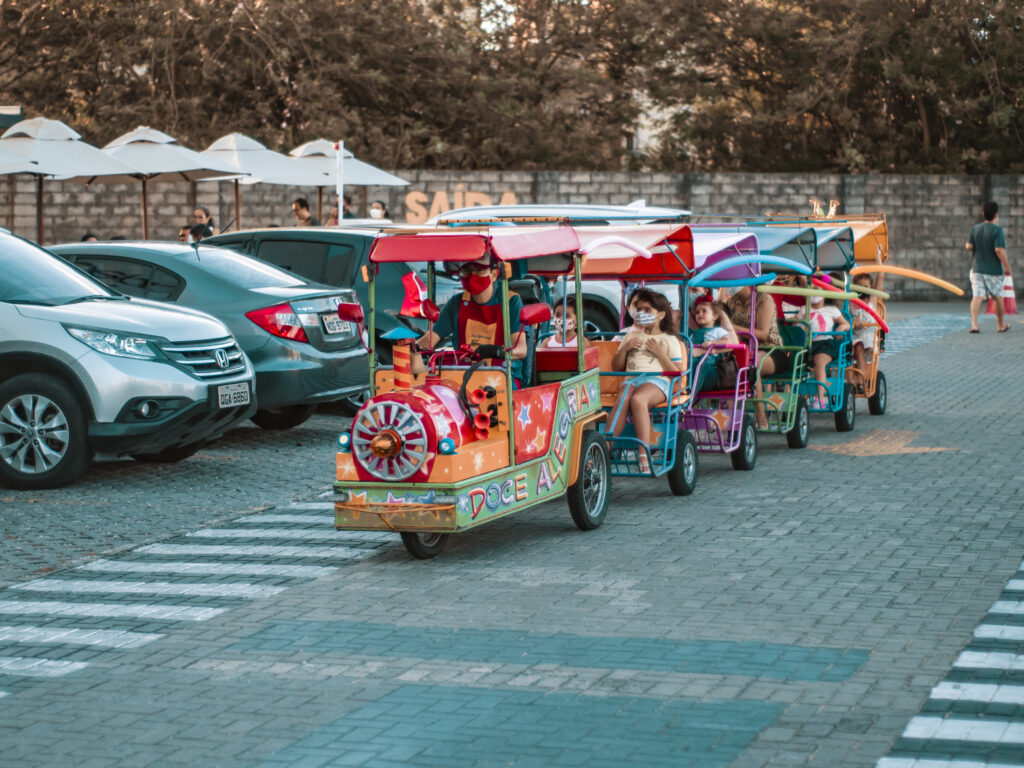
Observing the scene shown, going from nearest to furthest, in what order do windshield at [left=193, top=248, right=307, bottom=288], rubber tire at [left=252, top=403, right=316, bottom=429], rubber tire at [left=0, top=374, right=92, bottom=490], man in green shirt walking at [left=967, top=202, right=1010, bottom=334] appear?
1. rubber tire at [left=0, top=374, right=92, bottom=490]
2. windshield at [left=193, top=248, right=307, bottom=288]
3. rubber tire at [left=252, top=403, right=316, bottom=429]
4. man in green shirt walking at [left=967, top=202, right=1010, bottom=334]

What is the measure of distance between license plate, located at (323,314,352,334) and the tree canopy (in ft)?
64.5

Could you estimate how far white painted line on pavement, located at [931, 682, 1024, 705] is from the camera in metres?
6.13

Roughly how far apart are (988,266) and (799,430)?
12.9 m

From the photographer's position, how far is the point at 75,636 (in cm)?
730

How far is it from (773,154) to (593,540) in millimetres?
26159

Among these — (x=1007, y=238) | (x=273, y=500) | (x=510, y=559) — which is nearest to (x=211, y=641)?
(x=510, y=559)

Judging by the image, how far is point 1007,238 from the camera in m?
31.7

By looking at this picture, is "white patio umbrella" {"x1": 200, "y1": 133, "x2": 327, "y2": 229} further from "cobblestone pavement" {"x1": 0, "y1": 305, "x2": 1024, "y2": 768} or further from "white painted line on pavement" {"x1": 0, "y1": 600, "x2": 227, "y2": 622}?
"white painted line on pavement" {"x1": 0, "y1": 600, "x2": 227, "y2": 622}

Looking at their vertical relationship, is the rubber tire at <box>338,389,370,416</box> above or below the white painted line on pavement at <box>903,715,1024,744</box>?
above

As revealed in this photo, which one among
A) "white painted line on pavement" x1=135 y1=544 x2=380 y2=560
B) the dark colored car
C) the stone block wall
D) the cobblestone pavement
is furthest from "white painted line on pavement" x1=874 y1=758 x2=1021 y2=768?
the stone block wall

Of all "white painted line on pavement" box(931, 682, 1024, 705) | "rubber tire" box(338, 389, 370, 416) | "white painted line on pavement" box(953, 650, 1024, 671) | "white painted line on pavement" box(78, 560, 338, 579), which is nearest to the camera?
"white painted line on pavement" box(931, 682, 1024, 705)

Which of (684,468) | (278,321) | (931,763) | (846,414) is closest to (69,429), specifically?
(278,321)

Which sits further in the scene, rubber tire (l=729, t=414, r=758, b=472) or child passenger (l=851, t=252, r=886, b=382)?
child passenger (l=851, t=252, r=886, b=382)

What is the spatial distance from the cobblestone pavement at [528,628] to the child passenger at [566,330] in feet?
3.50
